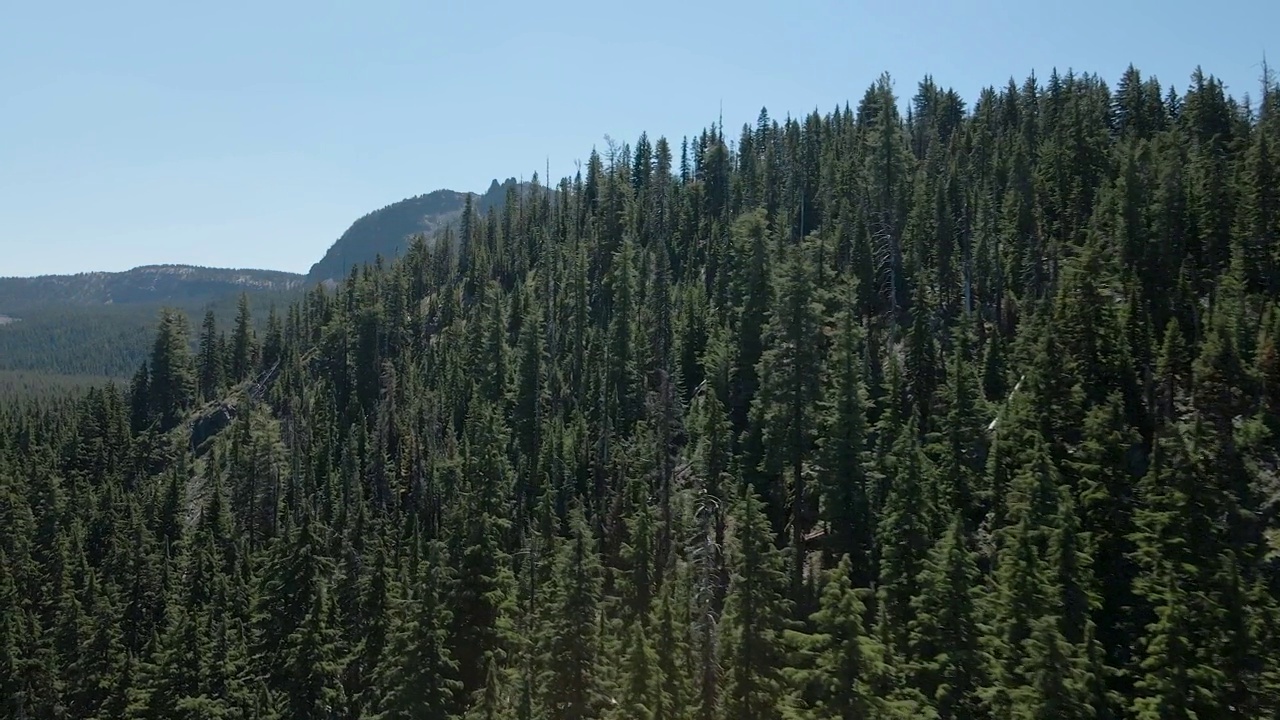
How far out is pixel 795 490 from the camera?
176ft

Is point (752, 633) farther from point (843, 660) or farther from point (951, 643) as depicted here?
point (951, 643)

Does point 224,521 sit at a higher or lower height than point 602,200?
lower

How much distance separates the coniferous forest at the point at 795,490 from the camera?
42.1 meters

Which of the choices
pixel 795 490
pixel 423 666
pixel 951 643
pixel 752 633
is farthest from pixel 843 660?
pixel 423 666

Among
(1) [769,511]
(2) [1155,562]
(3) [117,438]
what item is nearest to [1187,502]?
(2) [1155,562]

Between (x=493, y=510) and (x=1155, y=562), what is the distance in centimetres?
3910

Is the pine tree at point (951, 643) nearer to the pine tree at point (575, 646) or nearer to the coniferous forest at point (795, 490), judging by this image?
the coniferous forest at point (795, 490)

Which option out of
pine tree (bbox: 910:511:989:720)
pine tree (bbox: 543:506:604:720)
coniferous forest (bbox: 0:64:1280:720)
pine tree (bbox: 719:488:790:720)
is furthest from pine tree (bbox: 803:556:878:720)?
pine tree (bbox: 543:506:604:720)

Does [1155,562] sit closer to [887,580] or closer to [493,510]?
[887,580]

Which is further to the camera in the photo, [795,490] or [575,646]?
[795,490]

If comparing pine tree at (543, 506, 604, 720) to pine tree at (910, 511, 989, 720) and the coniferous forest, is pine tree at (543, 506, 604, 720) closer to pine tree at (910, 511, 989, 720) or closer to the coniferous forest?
the coniferous forest

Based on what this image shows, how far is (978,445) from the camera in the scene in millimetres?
60000

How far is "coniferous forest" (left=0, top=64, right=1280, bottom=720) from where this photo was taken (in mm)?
42062

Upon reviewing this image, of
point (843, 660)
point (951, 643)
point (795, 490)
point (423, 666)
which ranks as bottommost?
point (423, 666)
